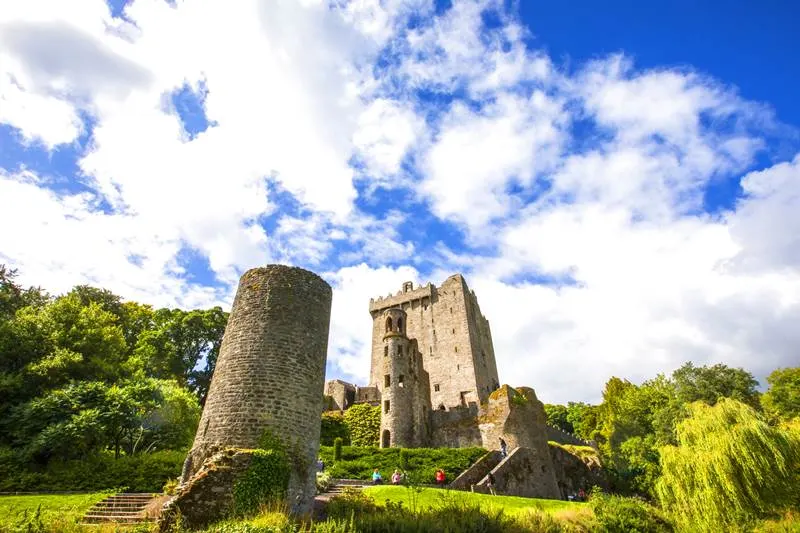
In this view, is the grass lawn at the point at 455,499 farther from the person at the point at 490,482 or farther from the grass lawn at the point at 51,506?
the grass lawn at the point at 51,506

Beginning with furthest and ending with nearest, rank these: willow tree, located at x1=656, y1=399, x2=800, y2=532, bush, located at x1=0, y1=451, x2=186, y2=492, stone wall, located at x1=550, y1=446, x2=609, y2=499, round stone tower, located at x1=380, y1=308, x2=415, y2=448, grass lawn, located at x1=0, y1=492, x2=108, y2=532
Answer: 1. round stone tower, located at x1=380, y1=308, x2=415, y2=448
2. stone wall, located at x1=550, y1=446, x2=609, y2=499
3. bush, located at x1=0, y1=451, x2=186, y2=492
4. willow tree, located at x1=656, y1=399, x2=800, y2=532
5. grass lawn, located at x1=0, y1=492, x2=108, y2=532

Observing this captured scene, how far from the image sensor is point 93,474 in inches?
670

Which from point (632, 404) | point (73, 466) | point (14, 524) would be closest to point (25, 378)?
point (73, 466)

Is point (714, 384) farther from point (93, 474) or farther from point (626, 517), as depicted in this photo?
point (93, 474)

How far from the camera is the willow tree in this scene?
1341 cm

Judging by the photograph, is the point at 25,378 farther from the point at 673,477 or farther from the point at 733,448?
the point at 733,448

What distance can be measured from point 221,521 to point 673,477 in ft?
46.3

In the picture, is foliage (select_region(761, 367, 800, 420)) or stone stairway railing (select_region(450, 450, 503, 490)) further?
foliage (select_region(761, 367, 800, 420))

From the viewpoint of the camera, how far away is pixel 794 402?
107ft

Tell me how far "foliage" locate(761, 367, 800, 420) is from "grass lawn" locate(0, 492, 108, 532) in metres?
40.1

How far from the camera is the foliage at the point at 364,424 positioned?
34.3 meters

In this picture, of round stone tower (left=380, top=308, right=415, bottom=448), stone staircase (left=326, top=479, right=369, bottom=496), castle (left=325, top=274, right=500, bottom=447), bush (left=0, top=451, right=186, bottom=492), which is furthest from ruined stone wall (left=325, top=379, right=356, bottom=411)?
bush (left=0, top=451, right=186, bottom=492)

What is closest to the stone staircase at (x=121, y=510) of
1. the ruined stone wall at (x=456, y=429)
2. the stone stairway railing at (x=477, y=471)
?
the stone stairway railing at (x=477, y=471)

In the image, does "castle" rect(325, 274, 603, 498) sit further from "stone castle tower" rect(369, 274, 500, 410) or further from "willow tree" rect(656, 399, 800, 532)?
"willow tree" rect(656, 399, 800, 532)
